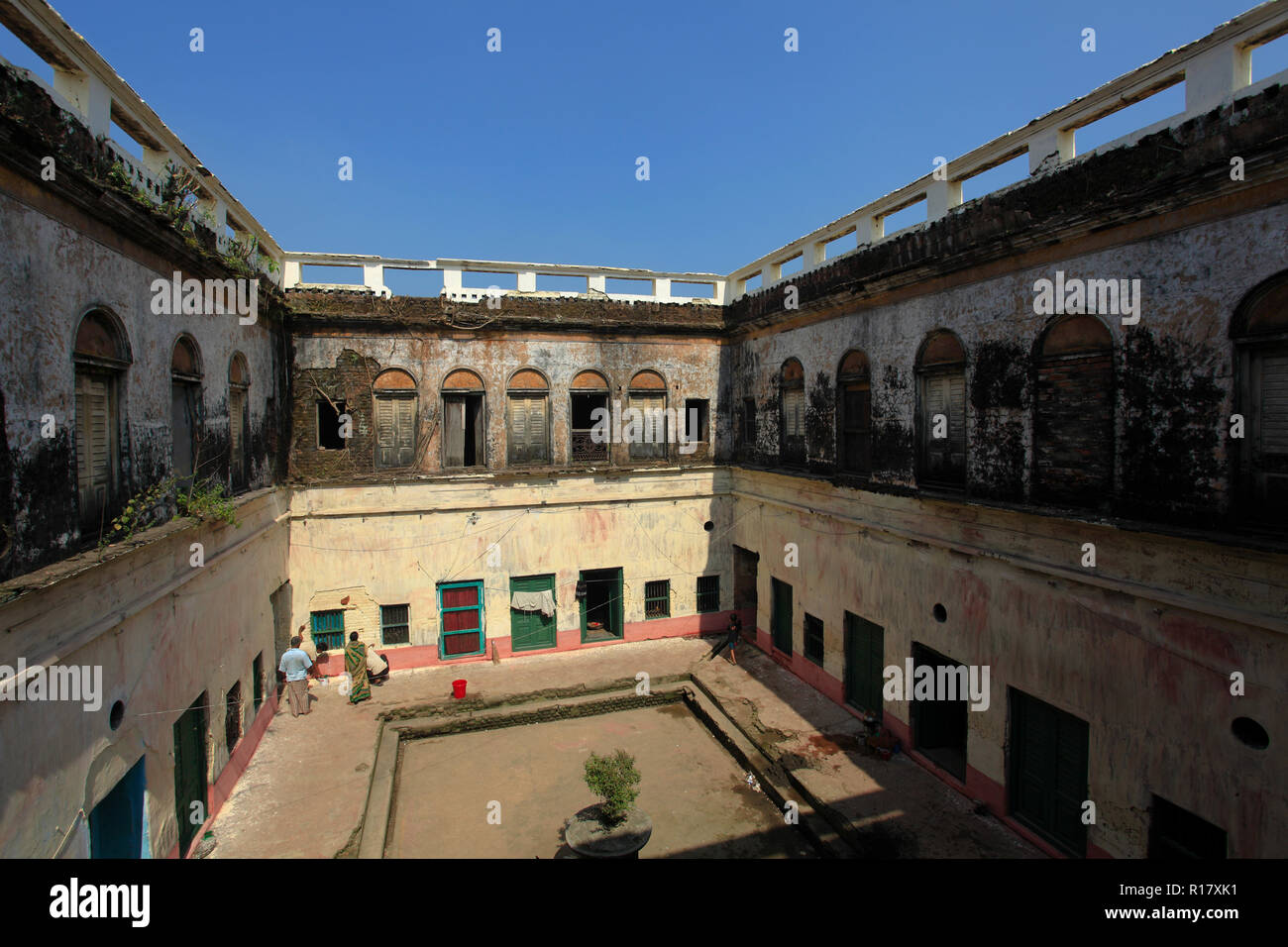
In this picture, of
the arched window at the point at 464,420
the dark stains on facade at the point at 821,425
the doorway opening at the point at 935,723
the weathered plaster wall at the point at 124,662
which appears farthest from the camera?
the arched window at the point at 464,420

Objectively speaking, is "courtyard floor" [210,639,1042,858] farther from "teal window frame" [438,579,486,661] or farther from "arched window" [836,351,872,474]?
"arched window" [836,351,872,474]

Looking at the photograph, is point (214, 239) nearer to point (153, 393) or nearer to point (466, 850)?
point (153, 393)

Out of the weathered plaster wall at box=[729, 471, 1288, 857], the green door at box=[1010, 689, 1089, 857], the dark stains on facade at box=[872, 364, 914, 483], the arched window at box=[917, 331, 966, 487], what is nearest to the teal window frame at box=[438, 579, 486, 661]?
the weathered plaster wall at box=[729, 471, 1288, 857]

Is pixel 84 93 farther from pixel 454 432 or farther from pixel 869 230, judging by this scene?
pixel 869 230

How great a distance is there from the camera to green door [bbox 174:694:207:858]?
7898 millimetres

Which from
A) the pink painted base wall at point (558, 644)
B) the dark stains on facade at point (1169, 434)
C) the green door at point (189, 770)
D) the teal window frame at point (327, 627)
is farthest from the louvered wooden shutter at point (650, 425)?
the dark stains on facade at point (1169, 434)

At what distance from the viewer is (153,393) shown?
7.77 meters

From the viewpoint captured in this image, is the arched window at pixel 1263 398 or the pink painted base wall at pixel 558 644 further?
the pink painted base wall at pixel 558 644

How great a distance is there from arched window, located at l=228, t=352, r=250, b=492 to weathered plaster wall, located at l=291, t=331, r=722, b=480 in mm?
2717

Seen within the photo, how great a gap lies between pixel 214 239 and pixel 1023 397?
11.0 m

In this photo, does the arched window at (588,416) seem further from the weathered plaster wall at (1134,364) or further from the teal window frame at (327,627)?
the weathered plaster wall at (1134,364)

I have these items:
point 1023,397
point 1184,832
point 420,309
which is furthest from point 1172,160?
point 420,309

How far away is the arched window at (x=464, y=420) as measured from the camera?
1472 cm

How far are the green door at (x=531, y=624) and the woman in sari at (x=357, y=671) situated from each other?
3189mm
